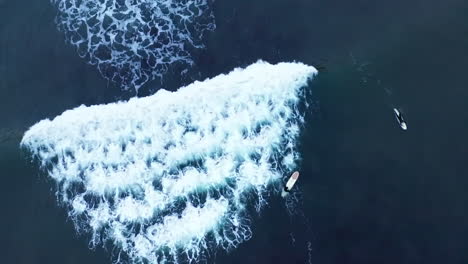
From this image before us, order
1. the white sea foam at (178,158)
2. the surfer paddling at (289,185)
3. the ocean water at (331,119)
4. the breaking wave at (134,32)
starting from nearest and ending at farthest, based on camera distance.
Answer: the ocean water at (331,119), the white sea foam at (178,158), the surfer paddling at (289,185), the breaking wave at (134,32)

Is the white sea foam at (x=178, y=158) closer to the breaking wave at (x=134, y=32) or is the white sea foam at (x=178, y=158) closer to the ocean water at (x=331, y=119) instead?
the ocean water at (x=331, y=119)

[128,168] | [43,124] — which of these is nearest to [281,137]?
[128,168]

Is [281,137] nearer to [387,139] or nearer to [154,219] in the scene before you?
[387,139]

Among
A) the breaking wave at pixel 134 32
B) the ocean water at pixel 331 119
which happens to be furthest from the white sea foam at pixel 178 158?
the breaking wave at pixel 134 32

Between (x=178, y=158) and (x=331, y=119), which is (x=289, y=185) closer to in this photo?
(x=331, y=119)

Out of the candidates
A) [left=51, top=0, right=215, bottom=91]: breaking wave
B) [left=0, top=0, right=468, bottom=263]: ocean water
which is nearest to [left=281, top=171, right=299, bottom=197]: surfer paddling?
[left=0, top=0, right=468, bottom=263]: ocean water
